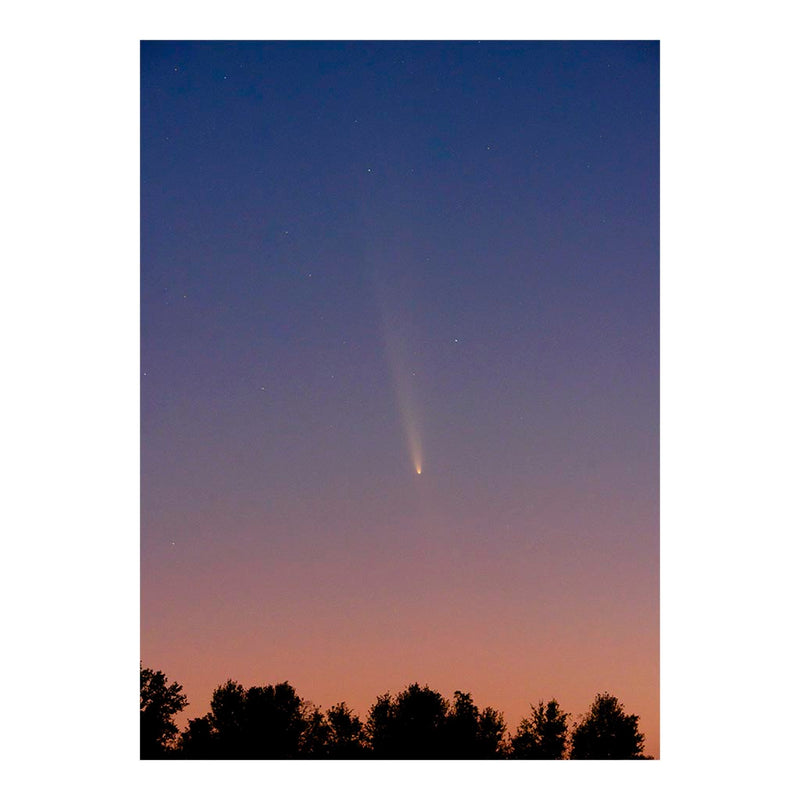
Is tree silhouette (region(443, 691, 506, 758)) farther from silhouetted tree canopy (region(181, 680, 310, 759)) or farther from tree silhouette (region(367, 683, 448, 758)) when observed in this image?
silhouetted tree canopy (region(181, 680, 310, 759))

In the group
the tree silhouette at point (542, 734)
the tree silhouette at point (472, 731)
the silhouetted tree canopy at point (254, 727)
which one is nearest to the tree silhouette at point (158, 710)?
the silhouetted tree canopy at point (254, 727)

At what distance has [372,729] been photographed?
8469 mm

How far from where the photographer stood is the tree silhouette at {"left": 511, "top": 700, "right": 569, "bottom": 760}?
7654 millimetres

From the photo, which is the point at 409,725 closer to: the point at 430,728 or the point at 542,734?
the point at 430,728

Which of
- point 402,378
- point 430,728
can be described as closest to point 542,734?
point 430,728

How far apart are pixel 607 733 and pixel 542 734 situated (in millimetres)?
482

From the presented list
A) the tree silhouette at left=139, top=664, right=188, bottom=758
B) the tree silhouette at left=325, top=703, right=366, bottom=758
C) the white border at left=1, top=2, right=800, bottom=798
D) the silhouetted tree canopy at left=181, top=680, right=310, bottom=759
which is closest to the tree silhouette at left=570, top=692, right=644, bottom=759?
the tree silhouette at left=325, top=703, right=366, bottom=758

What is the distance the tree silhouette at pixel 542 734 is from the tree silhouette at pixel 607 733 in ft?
0.37

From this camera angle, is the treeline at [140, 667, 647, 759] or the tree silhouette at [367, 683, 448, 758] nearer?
the treeline at [140, 667, 647, 759]
